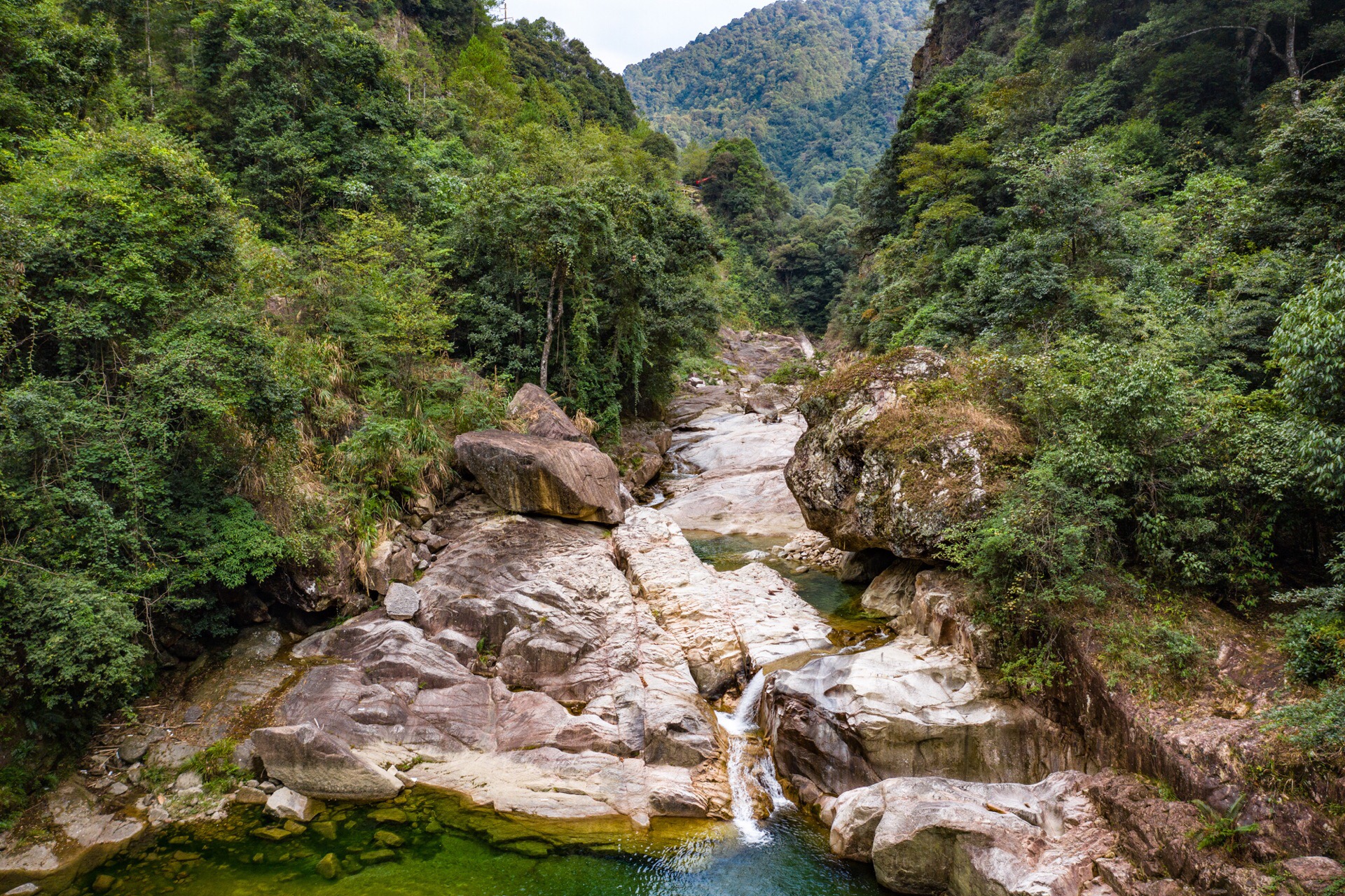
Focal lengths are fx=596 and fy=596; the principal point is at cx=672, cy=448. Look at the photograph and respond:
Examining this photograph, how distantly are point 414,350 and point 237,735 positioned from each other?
986 cm

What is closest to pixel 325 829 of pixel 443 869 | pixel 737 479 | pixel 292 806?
pixel 292 806

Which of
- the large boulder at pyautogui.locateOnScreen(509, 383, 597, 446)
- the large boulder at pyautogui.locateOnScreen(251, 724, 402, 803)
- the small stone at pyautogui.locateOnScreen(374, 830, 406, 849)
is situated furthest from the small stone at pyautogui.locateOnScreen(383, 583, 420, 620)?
the large boulder at pyautogui.locateOnScreen(509, 383, 597, 446)

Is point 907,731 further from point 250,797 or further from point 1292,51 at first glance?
point 1292,51

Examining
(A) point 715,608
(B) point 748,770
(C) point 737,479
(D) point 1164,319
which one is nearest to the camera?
(B) point 748,770

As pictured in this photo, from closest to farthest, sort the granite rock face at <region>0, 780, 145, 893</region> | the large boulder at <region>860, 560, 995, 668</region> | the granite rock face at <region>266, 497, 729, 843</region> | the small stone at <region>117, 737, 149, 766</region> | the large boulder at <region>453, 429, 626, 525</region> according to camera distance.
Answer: the granite rock face at <region>0, 780, 145, 893</region>
the granite rock face at <region>266, 497, 729, 843</region>
the small stone at <region>117, 737, 149, 766</region>
the large boulder at <region>860, 560, 995, 668</region>
the large boulder at <region>453, 429, 626, 525</region>

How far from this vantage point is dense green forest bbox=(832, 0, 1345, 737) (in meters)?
7.91

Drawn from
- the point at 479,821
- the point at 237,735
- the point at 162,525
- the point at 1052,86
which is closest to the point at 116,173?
the point at 162,525

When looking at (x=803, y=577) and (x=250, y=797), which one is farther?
(x=803, y=577)

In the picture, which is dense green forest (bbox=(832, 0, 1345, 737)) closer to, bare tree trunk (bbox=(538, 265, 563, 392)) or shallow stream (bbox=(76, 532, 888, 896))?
shallow stream (bbox=(76, 532, 888, 896))

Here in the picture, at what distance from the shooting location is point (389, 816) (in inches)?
319

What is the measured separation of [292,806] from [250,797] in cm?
80

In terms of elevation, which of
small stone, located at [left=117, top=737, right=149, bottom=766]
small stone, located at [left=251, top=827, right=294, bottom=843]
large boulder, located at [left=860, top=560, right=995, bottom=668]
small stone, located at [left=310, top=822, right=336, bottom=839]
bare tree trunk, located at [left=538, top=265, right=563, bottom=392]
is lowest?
large boulder, located at [left=860, top=560, right=995, bottom=668]

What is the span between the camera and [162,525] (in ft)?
31.1

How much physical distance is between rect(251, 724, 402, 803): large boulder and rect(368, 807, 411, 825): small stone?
0.22 meters
